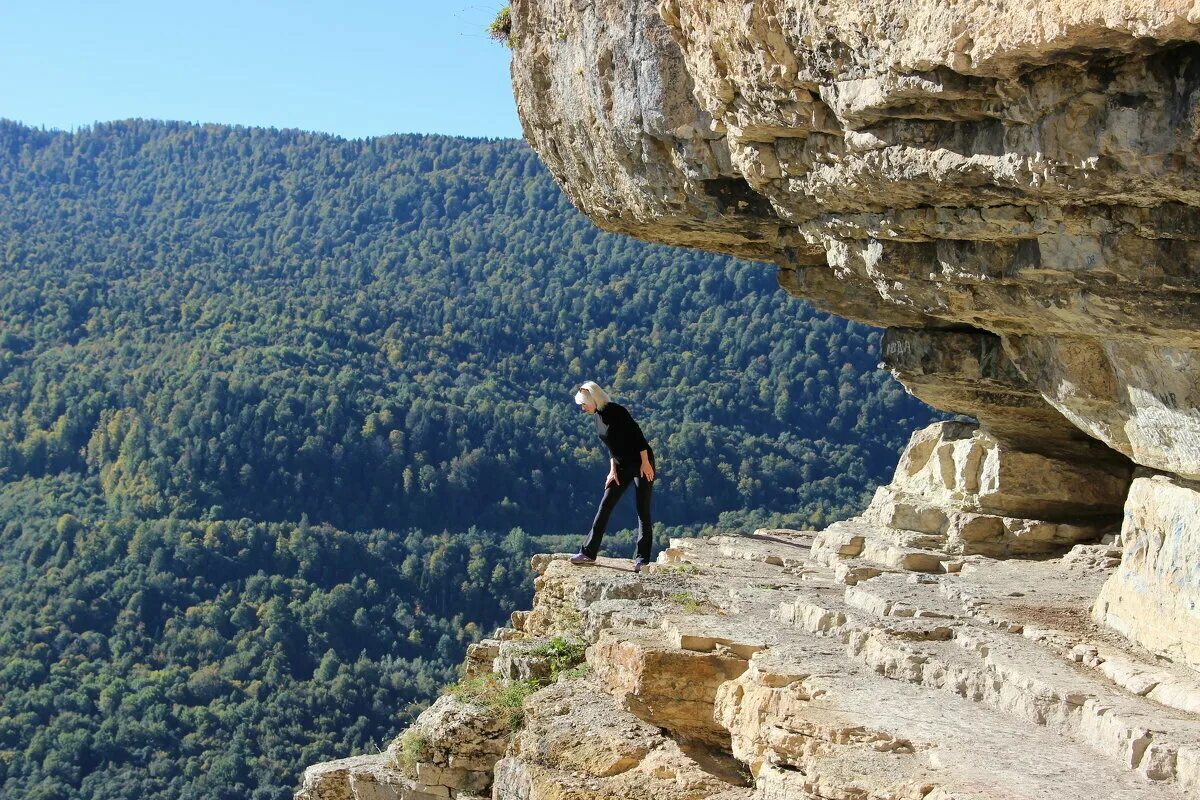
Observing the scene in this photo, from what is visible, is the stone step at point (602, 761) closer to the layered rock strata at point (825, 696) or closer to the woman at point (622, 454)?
the layered rock strata at point (825, 696)

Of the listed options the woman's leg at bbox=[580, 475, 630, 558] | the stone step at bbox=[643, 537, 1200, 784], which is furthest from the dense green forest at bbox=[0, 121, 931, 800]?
the stone step at bbox=[643, 537, 1200, 784]

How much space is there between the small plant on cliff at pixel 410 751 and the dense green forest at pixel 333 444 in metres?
A: 27.1

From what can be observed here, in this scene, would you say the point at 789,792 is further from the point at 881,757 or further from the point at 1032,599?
the point at 1032,599

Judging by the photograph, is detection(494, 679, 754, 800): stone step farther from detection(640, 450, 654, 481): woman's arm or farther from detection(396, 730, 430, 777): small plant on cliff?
detection(640, 450, 654, 481): woman's arm

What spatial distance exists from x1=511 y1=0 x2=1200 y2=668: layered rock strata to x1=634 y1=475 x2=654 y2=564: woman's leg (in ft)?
6.21

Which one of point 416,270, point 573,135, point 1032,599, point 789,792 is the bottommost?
point 789,792

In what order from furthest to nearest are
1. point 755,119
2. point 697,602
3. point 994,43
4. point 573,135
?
1. point 573,135
2. point 697,602
3. point 755,119
4. point 994,43

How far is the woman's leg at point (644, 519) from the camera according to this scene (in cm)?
1082

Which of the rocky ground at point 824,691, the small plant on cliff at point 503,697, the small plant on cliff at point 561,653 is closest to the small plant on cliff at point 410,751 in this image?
the rocky ground at point 824,691

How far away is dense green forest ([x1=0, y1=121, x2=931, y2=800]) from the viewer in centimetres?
4312

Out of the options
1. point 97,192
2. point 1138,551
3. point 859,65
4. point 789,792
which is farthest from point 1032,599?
point 97,192

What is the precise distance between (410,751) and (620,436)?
280 centimetres

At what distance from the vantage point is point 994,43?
473 cm

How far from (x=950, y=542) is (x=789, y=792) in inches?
189
